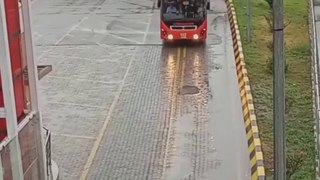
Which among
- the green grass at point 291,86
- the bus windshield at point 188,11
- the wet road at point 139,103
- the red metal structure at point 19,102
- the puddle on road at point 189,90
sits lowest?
the puddle on road at point 189,90

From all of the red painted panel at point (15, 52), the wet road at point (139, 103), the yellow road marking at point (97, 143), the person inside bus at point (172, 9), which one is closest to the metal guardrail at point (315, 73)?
the wet road at point (139, 103)

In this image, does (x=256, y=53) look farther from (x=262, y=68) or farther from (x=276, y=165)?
(x=276, y=165)

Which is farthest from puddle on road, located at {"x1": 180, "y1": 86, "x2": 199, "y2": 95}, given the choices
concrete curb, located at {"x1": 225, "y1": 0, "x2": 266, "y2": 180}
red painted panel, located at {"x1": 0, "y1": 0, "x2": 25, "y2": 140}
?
red painted panel, located at {"x1": 0, "y1": 0, "x2": 25, "y2": 140}

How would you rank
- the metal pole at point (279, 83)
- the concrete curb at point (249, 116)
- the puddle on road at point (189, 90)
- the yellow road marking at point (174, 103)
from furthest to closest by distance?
the puddle on road at point (189, 90), the yellow road marking at point (174, 103), the concrete curb at point (249, 116), the metal pole at point (279, 83)

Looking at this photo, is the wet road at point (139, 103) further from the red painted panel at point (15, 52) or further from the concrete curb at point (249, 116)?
the red painted panel at point (15, 52)

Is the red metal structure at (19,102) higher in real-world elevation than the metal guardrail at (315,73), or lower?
higher

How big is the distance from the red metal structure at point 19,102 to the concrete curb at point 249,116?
18.5 ft

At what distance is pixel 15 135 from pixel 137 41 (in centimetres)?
1838

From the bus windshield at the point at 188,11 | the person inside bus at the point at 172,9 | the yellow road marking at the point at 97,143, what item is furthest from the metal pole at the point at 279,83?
the person inside bus at the point at 172,9

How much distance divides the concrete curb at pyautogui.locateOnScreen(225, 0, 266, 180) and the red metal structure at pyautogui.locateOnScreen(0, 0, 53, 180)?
563 centimetres

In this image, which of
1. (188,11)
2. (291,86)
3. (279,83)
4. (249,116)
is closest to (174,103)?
(249,116)

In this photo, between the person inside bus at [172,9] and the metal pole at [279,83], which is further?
the person inside bus at [172,9]

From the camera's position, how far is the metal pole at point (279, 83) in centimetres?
531

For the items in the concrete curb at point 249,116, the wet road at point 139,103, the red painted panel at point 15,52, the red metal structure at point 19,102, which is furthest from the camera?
the wet road at point 139,103
